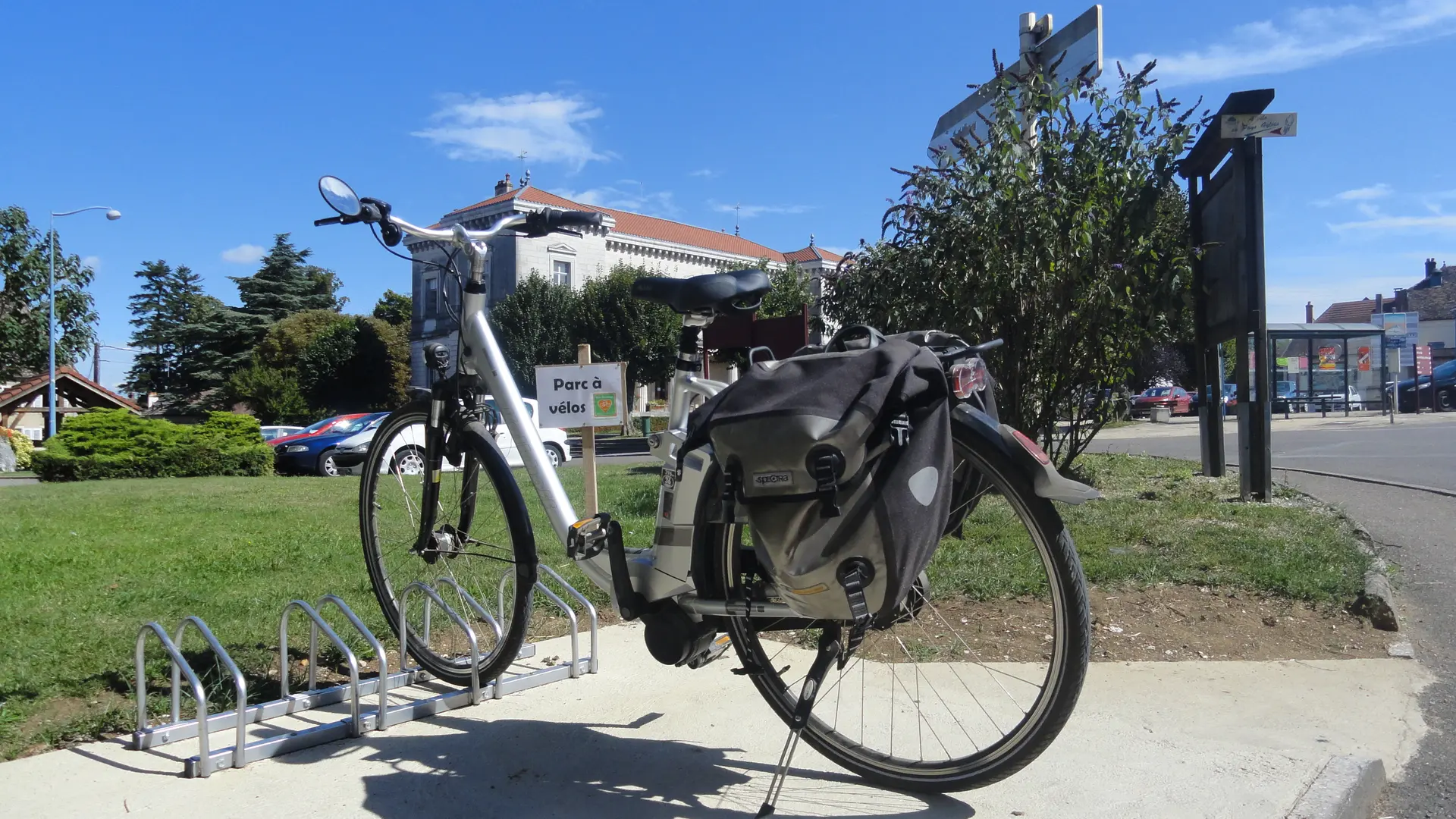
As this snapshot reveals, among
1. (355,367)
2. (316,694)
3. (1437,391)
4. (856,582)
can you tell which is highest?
(355,367)

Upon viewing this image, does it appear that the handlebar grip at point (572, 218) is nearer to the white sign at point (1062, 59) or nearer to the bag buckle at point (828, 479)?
the bag buckle at point (828, 479)

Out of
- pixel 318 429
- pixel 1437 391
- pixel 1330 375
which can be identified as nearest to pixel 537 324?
pixel 318 429

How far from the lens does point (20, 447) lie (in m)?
25.7

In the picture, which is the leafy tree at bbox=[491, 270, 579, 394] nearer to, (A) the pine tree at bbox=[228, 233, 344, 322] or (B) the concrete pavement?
(A) the pine tree at bbox=[228, 233, 344, 322]

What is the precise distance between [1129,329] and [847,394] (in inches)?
266

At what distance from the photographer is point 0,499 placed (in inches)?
455

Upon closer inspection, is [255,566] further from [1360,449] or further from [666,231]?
[666,231]

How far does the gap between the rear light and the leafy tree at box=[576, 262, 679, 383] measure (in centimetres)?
3912

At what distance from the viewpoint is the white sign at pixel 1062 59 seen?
836cm

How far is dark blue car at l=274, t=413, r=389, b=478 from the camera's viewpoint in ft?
67.1

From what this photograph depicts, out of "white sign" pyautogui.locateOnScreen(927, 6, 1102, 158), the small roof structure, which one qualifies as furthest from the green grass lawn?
the small roof structure

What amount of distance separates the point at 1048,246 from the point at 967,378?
5.49 m

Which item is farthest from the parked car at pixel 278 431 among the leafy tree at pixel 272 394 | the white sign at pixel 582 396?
the leafy tree at pixel 272 394

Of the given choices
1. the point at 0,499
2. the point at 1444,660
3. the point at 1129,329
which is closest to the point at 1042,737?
the point at 1444,660
